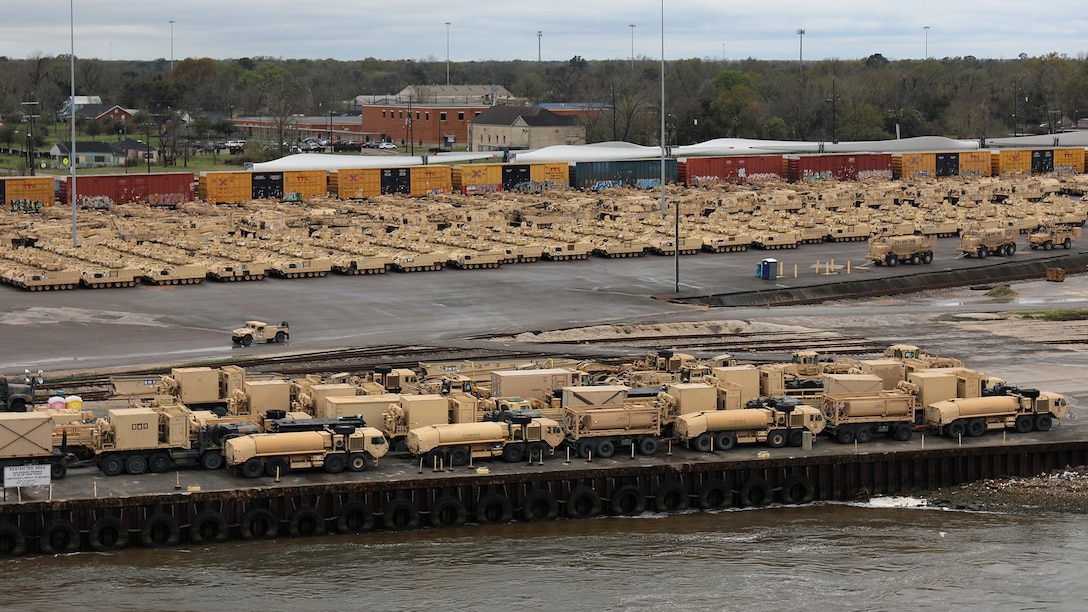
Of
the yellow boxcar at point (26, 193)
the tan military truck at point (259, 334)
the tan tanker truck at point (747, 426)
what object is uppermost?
the yellow boxcar at point (26, 193)

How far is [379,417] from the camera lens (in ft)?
160

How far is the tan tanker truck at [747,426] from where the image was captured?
160ft

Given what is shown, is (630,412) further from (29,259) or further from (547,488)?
(29,259)

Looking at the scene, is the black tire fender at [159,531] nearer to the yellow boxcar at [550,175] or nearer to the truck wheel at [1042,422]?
the truck wheel at [1042,422]

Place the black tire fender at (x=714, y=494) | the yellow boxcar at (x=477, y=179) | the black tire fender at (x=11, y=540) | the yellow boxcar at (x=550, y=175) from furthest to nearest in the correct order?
the yellow boxcar at (x=550, y=175) → the yellow boxcar at (x=477, y=179) → the black tire fender at (x=714, y=494) → the black tire fender at (x=11, y=540)

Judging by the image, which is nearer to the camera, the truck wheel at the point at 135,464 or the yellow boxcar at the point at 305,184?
the truck wheel at the point at 135,464

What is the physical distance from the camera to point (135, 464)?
44719 mm

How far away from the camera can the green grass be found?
7819 cm

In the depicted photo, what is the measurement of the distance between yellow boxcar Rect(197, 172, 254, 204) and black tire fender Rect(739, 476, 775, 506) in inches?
3538

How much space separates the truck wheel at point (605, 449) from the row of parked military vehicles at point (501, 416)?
44 millimetres

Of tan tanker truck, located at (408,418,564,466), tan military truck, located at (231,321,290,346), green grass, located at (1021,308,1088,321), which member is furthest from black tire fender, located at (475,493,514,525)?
green grass, located at (1021,308,1088,321)

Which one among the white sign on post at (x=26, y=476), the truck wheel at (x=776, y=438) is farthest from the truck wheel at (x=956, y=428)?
the white sign on post at (x=26, y=476)

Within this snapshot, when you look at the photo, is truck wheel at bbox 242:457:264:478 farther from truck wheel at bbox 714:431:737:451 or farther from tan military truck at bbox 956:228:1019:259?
tan military truck at bbox 956:228:1019:259

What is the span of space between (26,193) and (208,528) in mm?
88180
